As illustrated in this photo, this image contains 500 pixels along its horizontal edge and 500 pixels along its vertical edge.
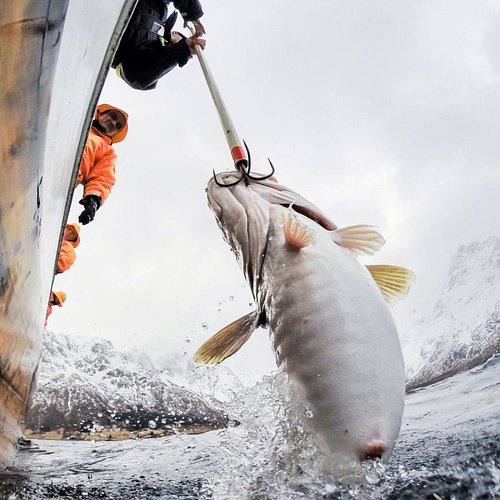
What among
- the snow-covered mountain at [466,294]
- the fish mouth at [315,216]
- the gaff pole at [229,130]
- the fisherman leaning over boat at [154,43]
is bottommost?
the fish mouth at [315,216]

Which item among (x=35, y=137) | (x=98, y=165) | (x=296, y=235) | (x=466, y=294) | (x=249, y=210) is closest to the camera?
(x=35, y=137)

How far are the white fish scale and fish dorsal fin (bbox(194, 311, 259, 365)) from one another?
195 mm

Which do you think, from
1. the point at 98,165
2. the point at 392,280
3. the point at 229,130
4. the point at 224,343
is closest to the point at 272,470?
the point at 224,343

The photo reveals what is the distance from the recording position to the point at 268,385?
2576mm

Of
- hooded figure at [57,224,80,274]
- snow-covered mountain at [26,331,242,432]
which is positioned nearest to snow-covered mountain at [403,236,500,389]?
snow-covered mountain at [26,331,242,432]

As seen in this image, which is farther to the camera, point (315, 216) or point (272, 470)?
point (315, 216)

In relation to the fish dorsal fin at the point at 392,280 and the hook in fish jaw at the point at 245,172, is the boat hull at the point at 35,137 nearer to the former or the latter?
the hook in fish jaw at the point at 245,172

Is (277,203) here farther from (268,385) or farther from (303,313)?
(268,385)

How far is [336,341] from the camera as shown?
224cm

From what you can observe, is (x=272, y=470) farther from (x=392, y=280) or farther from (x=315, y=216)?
(x=315, y=216)

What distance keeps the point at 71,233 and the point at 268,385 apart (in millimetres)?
3644

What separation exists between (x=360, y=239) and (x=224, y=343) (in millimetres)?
889

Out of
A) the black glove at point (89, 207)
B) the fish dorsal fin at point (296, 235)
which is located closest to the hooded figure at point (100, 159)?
the black glove at point (89, 207)

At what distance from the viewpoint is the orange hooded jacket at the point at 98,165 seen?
507cm
